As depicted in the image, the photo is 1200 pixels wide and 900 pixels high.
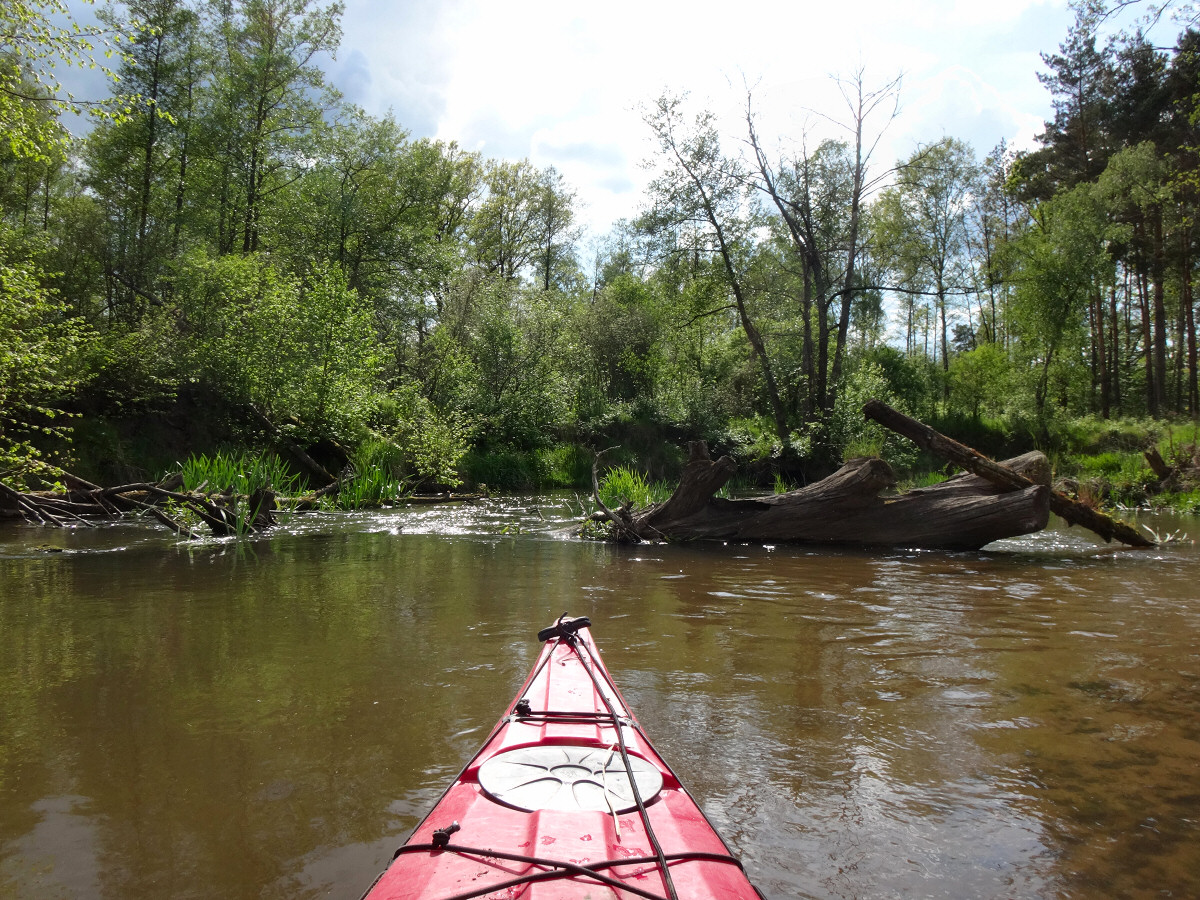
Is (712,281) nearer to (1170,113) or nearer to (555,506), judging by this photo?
(555,506)

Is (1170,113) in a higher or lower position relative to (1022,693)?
higher

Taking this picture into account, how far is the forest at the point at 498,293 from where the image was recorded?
15.6 metres

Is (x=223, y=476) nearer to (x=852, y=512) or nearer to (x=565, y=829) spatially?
(x=852, y=512)

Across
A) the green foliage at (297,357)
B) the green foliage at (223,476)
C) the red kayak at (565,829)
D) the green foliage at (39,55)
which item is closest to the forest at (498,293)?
the green foliage at (297,357)

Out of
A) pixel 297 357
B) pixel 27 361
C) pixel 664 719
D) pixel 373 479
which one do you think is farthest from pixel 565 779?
pixel 297 357

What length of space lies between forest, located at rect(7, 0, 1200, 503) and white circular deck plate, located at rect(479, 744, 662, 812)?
43.3 feet

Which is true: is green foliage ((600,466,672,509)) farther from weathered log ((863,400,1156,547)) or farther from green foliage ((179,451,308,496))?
green foliage ((179,451,308,496))

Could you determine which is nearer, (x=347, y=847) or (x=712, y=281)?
(x=347, y=847)

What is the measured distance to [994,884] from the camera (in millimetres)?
2328

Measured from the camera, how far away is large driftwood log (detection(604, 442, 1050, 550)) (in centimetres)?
913

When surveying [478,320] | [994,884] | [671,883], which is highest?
[478,320]

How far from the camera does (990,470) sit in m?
8.98

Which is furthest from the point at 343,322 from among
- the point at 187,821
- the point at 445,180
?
the point at 187,821

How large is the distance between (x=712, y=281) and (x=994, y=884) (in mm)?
19595
